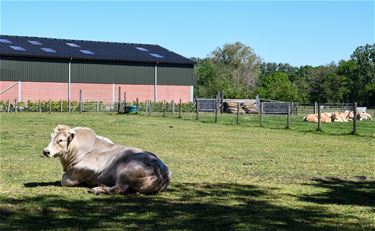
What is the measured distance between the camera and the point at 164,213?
22.6 feet

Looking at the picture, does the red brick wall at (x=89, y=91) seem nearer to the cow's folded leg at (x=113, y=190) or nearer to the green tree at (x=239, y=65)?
the green tree at (x=239, y=65)

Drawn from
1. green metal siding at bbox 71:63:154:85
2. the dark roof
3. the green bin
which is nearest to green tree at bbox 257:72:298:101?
the dark roof

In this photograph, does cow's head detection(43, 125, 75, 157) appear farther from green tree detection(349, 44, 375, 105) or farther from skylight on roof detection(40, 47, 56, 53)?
green tree detection(349, 44, 375, 105)

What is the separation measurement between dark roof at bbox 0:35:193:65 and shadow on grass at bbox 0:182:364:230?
49373 millimetres

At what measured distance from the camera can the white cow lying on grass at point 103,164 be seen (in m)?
8.03

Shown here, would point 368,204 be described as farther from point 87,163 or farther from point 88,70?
point 88,70

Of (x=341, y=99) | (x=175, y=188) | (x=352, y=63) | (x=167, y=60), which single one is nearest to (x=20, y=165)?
(x=175, y=188)

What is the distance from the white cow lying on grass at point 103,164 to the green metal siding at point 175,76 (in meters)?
55.3

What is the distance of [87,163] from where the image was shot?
8.55 metres

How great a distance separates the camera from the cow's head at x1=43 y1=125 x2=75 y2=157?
27.4ft

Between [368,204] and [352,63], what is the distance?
109939 mm

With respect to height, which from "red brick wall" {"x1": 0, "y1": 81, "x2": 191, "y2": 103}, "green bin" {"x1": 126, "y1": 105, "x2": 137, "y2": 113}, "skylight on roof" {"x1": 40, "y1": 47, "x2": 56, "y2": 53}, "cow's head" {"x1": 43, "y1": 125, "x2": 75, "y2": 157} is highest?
"skylight on roof" {"x1": 40, "y1": 47, "x2": 56, "y2": 53}

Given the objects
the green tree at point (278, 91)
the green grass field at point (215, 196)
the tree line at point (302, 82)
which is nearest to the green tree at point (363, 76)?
the tree line at point (302, 82)

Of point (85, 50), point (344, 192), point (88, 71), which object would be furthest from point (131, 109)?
point (344, 192)
